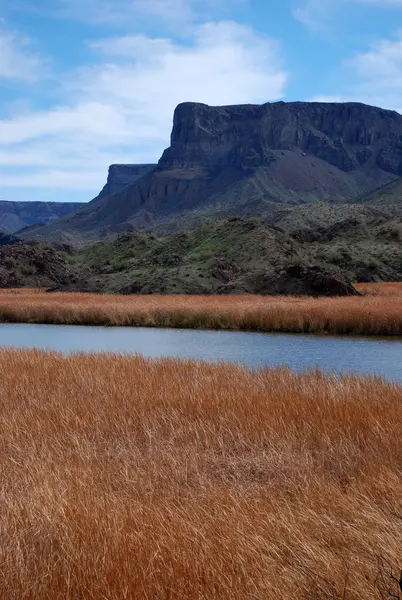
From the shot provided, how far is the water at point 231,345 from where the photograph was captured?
778 inches

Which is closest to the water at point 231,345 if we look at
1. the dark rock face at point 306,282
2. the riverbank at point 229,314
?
the riverbank at point 229,314

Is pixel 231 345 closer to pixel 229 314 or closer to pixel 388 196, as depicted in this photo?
pixel 229 314

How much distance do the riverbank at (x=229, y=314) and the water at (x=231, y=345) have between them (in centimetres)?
142

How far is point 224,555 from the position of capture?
15.4 ft

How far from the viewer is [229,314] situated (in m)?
30.9

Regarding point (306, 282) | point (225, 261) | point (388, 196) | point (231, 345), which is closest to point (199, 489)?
point (231, 345)

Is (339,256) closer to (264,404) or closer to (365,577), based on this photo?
(264,404)

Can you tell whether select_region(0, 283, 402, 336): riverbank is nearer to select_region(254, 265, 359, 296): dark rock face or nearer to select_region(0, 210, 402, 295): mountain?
select_region(254, 265, 359, 296): dark rock face

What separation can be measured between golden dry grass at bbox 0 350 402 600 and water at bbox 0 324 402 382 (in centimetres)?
749

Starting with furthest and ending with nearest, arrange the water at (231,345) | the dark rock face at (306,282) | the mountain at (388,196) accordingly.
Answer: the mountain at (388,196) → the dark rock face at (306,282) → the water at (231,345)

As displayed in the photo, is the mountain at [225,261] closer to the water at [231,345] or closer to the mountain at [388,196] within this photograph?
the water at [231,345]

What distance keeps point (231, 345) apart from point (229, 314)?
6.46 m

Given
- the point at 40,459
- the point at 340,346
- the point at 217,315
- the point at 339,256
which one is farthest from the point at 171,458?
the point at 339,256

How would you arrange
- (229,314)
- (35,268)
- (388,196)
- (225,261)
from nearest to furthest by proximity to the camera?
1. (229,314)
2. (225,261)
3. (35,268)
4. (388,196)
